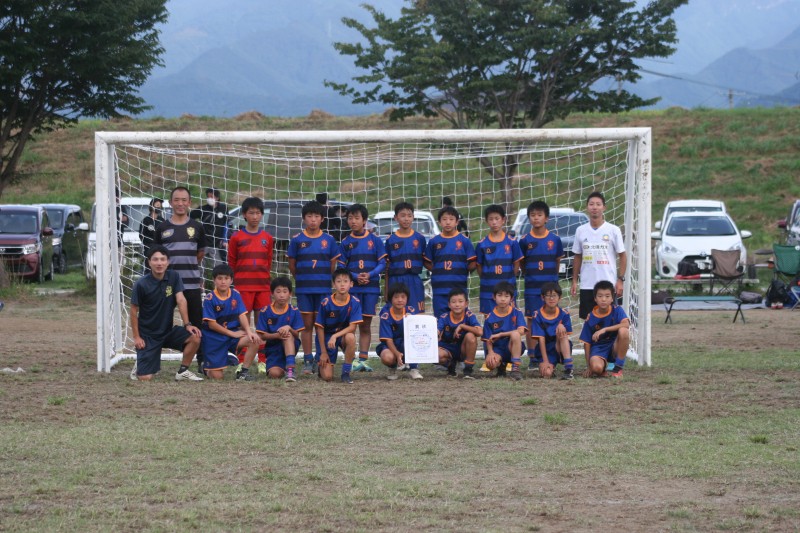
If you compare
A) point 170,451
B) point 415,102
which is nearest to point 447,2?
point 415,102

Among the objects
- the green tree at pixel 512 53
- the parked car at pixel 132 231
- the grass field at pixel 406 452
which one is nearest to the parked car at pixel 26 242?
the parked car at pixel 132 231

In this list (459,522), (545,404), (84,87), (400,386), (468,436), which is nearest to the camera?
(459,522)

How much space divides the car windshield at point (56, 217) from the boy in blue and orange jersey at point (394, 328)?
59.4 feet

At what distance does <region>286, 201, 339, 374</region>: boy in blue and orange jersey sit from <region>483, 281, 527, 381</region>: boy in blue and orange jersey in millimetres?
1602

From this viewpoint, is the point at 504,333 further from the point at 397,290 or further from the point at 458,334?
the point at 397,290

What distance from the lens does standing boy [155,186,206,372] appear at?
10.4 metres

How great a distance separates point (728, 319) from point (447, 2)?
11.2m

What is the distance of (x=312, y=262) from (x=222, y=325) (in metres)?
1.04

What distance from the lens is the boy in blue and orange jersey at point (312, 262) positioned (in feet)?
34.4

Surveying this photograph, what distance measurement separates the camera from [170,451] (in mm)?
6719

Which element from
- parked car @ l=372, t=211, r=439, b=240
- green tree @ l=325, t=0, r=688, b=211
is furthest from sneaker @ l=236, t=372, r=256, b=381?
green tree @ l=325, t=0, r=688, b=211

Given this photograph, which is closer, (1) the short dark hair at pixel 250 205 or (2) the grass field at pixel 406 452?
(2) the grass field at pixel 406 452

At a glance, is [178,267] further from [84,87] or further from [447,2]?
[447,2]

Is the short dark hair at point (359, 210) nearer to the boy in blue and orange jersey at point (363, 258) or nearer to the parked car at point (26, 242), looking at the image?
the boy in blue and orange jersey at point (363, 258)
